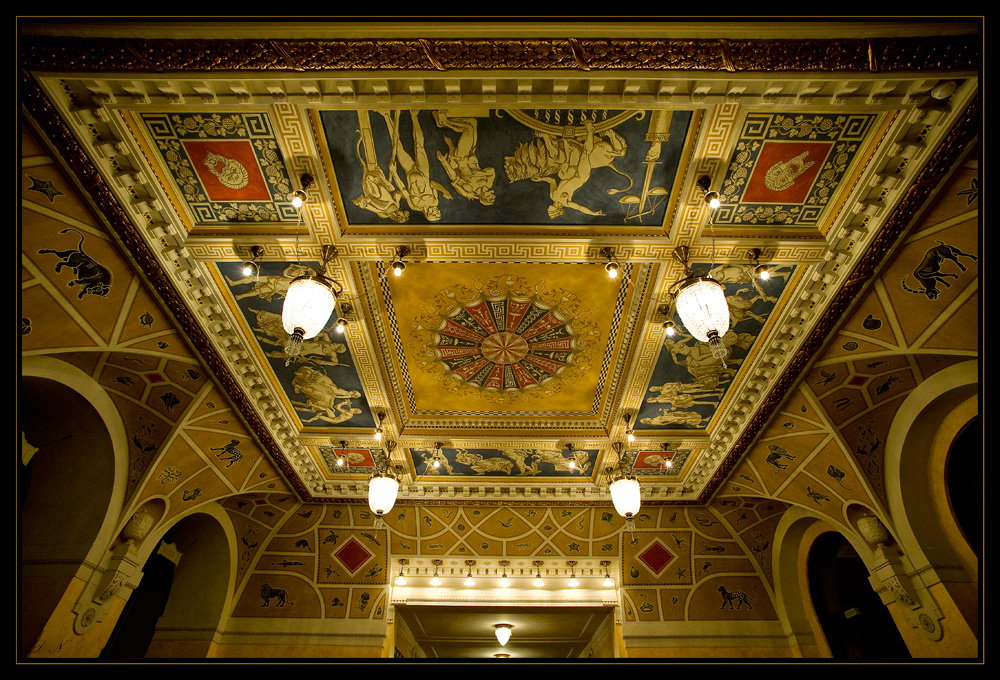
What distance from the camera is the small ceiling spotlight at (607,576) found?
28.7 feet

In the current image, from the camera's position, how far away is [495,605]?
8.60m

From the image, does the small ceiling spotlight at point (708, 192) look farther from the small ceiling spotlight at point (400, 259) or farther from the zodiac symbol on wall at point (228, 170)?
the zodiac symbol on wall at point (228, 170)

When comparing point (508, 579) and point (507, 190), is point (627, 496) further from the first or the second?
point (507, 190)

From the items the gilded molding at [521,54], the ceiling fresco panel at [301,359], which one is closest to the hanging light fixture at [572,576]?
the ceiling fresco panel at [301,359]

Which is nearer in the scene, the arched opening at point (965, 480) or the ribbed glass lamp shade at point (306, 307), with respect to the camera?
the ribbed glass lamp shade at point (306, 307)

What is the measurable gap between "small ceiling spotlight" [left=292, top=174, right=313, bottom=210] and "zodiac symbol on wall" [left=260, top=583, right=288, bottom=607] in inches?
308

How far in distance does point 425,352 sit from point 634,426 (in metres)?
3.44

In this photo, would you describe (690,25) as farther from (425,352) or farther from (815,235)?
(425,352)

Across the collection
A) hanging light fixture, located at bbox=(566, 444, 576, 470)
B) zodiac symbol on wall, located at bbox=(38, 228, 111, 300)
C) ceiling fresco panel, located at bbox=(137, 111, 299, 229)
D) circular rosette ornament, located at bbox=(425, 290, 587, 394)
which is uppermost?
circular rosette ornament, located at bbox=(425, 290, 587, 394)

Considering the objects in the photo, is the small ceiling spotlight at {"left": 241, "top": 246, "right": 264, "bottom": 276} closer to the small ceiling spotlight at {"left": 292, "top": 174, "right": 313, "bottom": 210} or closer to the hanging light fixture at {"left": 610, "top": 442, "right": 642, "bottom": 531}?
the small ceiling spotlight at {"left": 292, "top": 174, "right": 313, "bottom": 210}

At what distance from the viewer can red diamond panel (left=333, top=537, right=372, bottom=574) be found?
348 inches

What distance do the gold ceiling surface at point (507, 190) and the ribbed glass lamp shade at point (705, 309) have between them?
0.79 m

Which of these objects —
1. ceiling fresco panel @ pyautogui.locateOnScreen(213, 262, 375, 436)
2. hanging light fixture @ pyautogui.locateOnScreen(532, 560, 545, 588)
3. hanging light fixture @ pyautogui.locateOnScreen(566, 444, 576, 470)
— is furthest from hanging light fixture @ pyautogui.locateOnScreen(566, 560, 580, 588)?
ceiling fresco panel @ pyautogui.locateOnScreen(213, 262, 375, 436)

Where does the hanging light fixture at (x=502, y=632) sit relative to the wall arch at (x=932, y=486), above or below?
below
